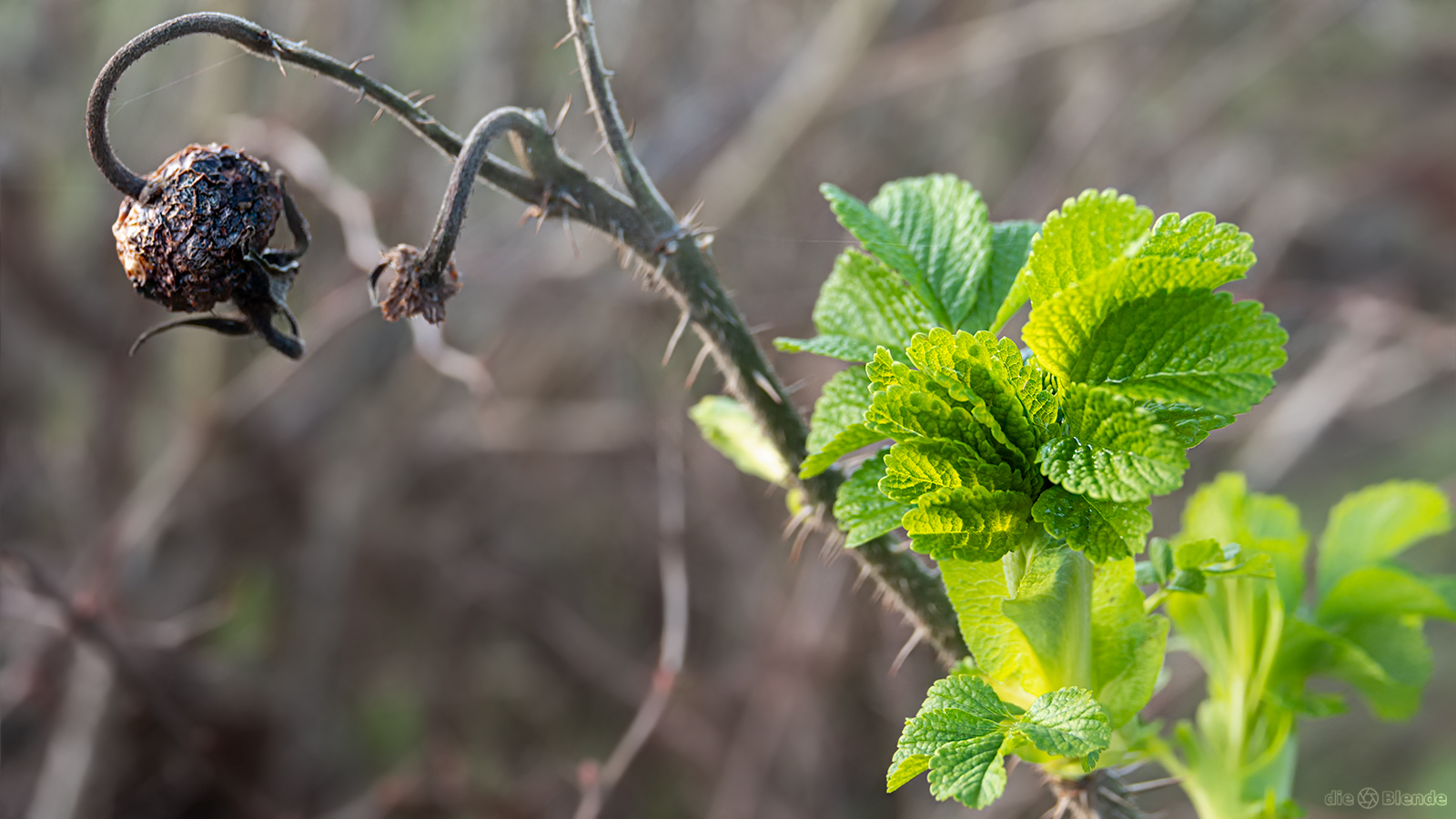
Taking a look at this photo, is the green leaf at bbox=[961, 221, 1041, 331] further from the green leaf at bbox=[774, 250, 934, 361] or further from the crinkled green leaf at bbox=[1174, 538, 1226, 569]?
the crinkled green leaf at bbox=[1174, 538, 1226, 569]

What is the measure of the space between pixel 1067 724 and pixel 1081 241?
275 millimetres

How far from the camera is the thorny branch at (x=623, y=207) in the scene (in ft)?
2.00

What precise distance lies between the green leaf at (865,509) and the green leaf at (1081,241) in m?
0.14

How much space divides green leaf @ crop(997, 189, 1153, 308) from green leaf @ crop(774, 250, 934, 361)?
4.2 inches

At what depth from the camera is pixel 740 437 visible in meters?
0.79

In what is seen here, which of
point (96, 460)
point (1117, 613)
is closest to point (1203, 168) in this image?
point (1117, 613)

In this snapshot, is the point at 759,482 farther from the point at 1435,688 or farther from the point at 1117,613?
the point at 1435,688

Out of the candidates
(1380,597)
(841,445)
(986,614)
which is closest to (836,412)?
(841,445)

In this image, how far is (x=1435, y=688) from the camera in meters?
3.59

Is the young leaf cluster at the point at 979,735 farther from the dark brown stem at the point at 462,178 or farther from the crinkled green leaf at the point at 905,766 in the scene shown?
the dark brown stem at the point at 462,178

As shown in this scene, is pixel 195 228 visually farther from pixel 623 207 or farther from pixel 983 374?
pixel 983 374

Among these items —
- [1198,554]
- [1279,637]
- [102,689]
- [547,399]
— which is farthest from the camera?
[547,399]

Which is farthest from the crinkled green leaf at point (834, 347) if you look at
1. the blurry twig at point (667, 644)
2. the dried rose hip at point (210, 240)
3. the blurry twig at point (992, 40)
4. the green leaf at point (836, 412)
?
the blurry twig at point (992, 40)

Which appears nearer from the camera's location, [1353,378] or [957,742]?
[957,742]
